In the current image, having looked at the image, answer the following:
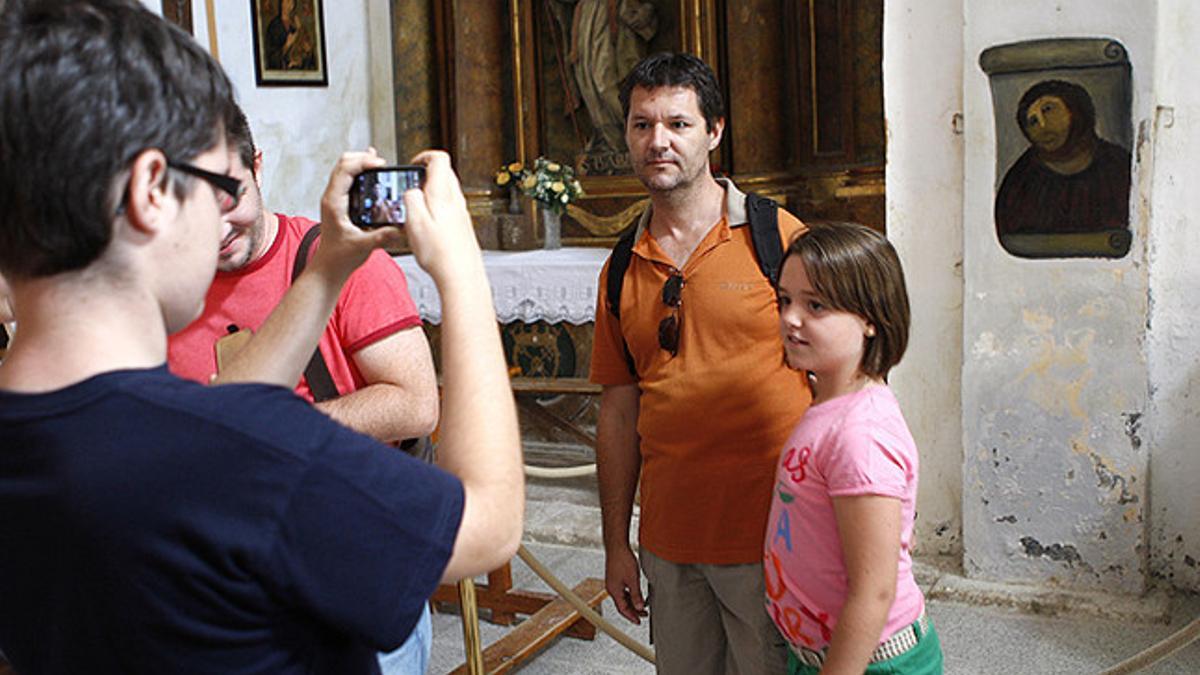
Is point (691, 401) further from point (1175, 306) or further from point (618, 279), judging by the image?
point (1175, 306)

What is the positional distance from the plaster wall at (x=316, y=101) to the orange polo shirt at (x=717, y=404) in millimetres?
5304

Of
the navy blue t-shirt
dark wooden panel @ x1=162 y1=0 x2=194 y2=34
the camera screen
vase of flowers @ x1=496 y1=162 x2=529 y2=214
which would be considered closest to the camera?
the navy blue t-shirt

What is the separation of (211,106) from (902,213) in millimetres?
3854

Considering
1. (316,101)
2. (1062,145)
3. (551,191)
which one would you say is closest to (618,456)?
(1062,145)

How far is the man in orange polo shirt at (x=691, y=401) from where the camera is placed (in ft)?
→ 8.82

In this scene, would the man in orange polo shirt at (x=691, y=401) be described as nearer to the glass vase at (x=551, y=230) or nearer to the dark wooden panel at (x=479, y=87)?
the glass vase at (x=551, y=230)

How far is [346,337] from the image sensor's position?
2.26m

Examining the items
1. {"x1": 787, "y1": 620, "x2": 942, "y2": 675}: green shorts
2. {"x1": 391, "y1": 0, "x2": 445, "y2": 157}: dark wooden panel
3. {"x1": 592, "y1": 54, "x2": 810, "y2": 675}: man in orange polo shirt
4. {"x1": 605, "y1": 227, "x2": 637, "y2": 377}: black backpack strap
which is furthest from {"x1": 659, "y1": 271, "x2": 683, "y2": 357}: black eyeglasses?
{"x1": 391, "y1": 0, "x2": 445, "y2": 157}: dark wooden panel

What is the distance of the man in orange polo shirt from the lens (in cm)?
269

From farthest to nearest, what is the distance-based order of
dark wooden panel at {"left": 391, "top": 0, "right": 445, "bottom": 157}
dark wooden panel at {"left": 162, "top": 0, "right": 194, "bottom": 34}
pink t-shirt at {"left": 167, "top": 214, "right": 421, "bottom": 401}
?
dark wooden panel at {"left": 391, "top": 0, "right": 445, "bottom": 157}
dark wooden panel at {"left": 162, "top": 0, "right": 194, "bottom": 34}
pink t-shirt at {"left": 167, "top": 214, "right": 421, "bottom": 401}

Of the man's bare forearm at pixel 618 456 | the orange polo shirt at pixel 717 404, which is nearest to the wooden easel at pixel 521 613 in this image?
the man's bare forearm at pixel 618 456

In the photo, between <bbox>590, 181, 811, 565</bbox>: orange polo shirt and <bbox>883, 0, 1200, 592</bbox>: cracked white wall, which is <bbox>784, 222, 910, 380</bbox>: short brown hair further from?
<bbox>883, 0, 1200, 592</bbox>: cracked white wall

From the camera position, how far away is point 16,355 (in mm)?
1129

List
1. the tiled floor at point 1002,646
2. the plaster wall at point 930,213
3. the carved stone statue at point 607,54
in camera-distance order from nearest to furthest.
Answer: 1. the tiled floor at point 1002,646
2. the plaster wall at point 930,213
3. the carved stone statue at point 607,54
